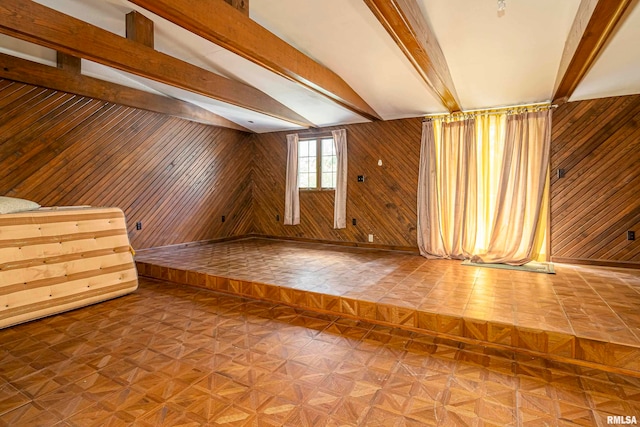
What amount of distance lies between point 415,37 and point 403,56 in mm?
1005

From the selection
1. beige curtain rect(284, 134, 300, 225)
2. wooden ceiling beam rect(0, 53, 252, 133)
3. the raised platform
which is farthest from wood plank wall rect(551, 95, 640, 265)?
wooden ceiling beam rect(0, 53, 252, 133)

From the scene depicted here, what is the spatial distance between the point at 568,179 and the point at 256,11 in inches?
179

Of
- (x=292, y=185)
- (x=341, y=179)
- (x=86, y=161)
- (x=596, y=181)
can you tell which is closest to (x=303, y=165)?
(x=292, y=185)

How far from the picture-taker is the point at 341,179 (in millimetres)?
6059

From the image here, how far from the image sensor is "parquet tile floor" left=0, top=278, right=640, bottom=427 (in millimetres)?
1673

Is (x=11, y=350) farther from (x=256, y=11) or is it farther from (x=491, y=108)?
(x=491, y=108)

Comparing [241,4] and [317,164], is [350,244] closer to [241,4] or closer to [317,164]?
[317,164]

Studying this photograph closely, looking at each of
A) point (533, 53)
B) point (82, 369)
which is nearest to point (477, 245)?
point (533, 53)

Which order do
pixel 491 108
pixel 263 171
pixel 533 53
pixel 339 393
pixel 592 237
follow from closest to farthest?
pixel 339 393, pixel 533 53, pixel 592 237, pixel 491 108, pixel 263 171

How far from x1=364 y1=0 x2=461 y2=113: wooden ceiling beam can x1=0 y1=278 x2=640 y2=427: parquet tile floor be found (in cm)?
243

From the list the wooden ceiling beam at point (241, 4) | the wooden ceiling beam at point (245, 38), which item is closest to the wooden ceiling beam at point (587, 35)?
the wooden ceiling beam at point (245, 38)

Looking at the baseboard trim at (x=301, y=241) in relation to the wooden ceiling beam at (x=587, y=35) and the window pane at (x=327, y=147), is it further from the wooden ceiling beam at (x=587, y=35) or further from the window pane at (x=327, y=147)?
the wooden ceiling beam at (x=587, y=35)

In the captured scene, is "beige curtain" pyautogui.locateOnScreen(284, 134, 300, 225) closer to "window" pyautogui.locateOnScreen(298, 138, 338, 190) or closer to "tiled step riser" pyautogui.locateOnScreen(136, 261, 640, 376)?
"window" pyautogui.locateOnScreen(298, 138, 338, 190)

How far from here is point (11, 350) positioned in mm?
2396
